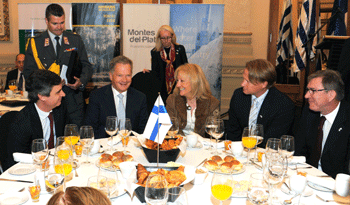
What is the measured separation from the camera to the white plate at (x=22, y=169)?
1.80 metres

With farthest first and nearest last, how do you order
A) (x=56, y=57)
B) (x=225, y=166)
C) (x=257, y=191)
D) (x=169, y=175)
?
(x=56, y=57) → (x=225, y=166) → (x=169, y=175) → (x=257, y=191)

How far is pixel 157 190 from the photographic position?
123 centimetres

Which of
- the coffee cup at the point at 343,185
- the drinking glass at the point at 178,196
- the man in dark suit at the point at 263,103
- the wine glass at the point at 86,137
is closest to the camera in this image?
the drinking glass at the point at 178,196

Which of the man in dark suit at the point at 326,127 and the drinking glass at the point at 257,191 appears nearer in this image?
the drinking glass at the point at 257,191

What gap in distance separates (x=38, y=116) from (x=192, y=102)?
1462mm

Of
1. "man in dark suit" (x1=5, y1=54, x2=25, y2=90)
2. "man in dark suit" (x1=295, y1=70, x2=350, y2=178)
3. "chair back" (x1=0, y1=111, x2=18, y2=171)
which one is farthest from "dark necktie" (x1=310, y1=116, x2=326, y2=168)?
"man in dark suit" (x1=5, y1=54, x2=25, y2=90)

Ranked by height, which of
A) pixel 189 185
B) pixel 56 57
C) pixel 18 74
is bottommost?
pixel 189 185

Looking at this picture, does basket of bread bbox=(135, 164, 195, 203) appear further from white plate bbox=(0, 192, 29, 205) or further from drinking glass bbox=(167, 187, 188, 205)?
white plate bbox=(0, 192, 29, 205)

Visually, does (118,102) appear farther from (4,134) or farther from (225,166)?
(225,166)

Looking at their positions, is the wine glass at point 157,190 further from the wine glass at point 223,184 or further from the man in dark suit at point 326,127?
the man in dark suit at point 326,127

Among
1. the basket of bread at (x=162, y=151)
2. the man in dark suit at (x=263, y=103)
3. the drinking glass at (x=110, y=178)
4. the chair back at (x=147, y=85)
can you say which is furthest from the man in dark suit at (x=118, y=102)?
the drinking glass at (x=110, y=178)

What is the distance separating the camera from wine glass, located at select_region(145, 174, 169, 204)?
123 cm

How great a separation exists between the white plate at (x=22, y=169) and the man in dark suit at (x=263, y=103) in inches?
73.6

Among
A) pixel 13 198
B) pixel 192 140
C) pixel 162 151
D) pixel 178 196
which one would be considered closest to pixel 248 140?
pixel 192 140
